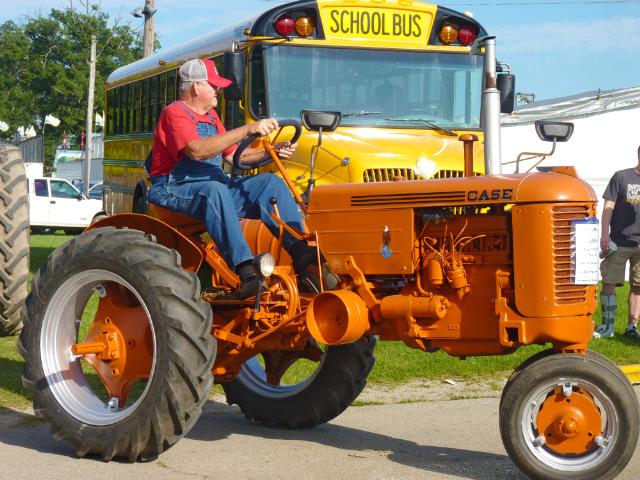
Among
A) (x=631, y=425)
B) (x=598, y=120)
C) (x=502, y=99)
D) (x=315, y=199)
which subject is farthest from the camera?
(x=598, y=120)

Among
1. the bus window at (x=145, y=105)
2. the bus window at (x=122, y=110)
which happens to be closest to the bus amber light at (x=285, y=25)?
the bus window at (x=145, y=105)

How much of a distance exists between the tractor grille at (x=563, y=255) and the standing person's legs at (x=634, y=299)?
591cm

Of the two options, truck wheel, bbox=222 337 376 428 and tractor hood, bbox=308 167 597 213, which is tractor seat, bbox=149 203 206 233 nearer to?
tractor hood, bbox=308 167 597 213

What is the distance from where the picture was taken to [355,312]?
5.69m

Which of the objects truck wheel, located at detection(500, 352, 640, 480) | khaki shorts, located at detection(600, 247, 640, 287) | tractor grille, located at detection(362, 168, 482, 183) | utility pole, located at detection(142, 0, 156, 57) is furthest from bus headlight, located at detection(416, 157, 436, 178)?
utility pole, located at detection(142, 0, 156, 57)

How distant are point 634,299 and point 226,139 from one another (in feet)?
20.6

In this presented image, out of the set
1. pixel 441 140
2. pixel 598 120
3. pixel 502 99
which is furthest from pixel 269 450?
pixel 598 120

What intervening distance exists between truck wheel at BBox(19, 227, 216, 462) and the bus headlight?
459cm

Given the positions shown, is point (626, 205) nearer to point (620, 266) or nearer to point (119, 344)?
point (620, 266)

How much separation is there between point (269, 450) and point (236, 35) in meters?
7.09

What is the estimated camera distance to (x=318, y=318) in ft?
19.1

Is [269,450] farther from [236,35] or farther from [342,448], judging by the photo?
[236,35]

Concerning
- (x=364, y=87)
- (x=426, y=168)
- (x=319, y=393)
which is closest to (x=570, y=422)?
(x=319, y=393)

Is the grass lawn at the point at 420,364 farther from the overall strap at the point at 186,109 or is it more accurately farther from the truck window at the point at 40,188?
the truck window at the point at 40,188
